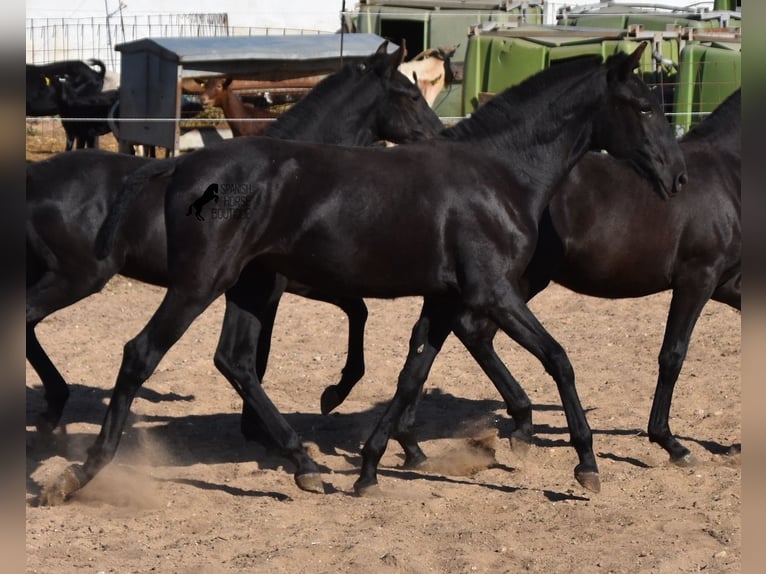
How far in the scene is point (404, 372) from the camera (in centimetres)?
530

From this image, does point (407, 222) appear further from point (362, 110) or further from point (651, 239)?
point (651, 239)

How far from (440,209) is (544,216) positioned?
1.13 meters

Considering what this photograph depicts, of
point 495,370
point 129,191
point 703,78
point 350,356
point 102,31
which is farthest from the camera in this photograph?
point 102,31

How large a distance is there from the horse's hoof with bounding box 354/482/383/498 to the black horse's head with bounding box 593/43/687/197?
1996mm

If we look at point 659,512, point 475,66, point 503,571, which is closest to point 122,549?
point 503,571

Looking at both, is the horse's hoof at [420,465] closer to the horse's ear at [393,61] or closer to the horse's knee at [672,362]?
the horse's knee at [672,362]

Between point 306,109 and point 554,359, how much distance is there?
6.66 feet

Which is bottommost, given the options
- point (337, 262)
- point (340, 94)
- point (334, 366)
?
point (334, 366)

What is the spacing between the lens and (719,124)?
243 inches

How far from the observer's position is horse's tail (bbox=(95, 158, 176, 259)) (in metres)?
4.87

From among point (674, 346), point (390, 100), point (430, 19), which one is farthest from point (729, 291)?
point (430, 19)

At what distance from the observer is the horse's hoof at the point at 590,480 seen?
5047 millimetres

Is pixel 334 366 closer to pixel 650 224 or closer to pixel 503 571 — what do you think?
pixel 650 224

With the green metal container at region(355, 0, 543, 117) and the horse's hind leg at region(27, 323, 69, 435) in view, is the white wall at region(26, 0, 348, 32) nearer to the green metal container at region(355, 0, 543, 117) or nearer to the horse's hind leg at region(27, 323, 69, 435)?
the green metal container at region(355, 0, 543, 117)
